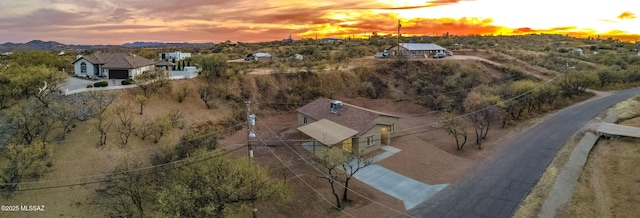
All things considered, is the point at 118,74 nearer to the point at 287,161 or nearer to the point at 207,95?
the point at 207,95

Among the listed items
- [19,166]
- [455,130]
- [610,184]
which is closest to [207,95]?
[19,166]

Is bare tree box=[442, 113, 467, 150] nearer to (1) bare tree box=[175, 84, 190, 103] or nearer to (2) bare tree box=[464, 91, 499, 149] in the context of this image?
(2) bare tree box=[464, 91, 499, 149]

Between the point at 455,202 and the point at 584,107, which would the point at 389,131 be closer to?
the point at 455,202

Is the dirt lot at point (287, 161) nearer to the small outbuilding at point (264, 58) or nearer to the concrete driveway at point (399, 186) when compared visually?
the concrete driveway at point (399, 186)

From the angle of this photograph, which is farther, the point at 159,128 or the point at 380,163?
the point at 159,128

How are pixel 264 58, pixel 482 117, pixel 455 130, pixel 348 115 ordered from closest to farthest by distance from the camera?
pixel 455 130 < pixel 348 115 < pixel 482 117 < pixel 264 58

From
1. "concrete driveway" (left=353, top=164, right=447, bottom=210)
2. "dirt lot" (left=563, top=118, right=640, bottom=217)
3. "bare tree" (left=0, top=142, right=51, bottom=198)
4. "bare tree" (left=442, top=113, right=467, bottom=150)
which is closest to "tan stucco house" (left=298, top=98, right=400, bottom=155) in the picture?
"concrete driveway" (left=353, top=164, right=447, bottom=210)

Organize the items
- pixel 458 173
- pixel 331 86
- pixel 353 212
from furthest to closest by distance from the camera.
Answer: pixel 331 86 < pixel 458 173 < pixel 353 212

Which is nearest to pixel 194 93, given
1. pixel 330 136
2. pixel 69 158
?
pixel 69 158
